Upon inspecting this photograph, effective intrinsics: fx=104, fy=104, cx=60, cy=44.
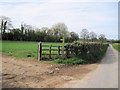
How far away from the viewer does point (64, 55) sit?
8984 mm

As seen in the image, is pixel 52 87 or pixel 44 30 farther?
pixel 44 30

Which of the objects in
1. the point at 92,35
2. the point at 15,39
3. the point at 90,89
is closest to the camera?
the point at 90,89

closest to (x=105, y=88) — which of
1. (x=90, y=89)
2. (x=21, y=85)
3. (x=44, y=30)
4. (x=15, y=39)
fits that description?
(x=90, y=89)

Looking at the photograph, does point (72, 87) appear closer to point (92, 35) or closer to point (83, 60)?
point (83, 60)

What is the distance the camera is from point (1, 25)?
53031mm

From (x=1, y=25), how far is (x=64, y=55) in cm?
5449

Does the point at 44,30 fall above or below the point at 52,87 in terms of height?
above

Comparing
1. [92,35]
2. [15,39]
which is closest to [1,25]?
[15,39]

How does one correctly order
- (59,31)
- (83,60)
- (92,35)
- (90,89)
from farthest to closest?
(59,31)
(92,35)
(83,60)
(90,89)

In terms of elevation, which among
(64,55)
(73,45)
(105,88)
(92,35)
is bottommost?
(105,88)

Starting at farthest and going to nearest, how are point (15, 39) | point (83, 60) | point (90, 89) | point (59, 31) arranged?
point (59, 31) < point (15, 39) < point (83, 60) < point (90, 89)

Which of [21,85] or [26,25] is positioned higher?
[26,25]

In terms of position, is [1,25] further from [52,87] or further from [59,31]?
[52,87]

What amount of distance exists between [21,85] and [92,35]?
138 feet
